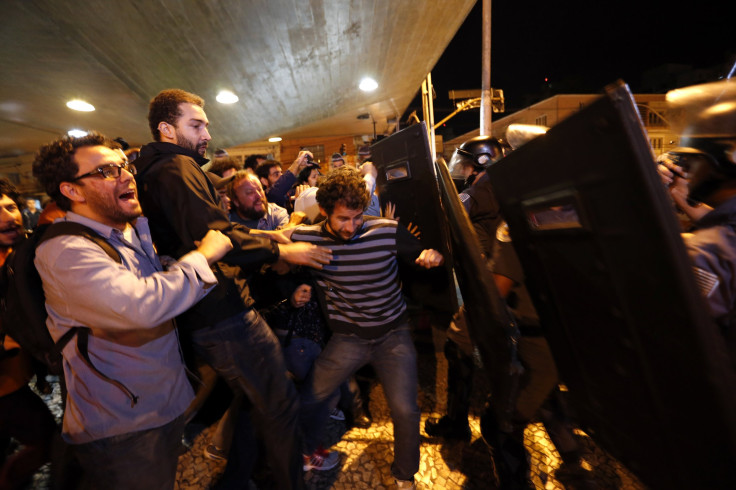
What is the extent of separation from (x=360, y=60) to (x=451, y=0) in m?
2.09

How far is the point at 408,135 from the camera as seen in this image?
2.53 metres

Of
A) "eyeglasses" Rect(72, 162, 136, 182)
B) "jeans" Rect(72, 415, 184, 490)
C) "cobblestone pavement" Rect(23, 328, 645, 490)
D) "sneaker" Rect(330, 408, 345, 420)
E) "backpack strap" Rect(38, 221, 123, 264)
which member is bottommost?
"cobblestone pavement" Rect(23, 328, 645, 490)

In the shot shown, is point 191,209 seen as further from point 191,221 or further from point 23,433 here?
point 23,433

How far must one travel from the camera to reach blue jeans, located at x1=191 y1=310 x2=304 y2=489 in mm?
1974

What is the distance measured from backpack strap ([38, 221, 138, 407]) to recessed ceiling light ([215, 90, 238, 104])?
561 cm

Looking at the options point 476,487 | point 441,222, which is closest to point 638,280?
point 441,222

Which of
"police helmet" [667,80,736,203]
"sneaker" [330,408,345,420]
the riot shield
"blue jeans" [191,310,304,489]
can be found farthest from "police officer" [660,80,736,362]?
"sneaker" [330,408,345,420]

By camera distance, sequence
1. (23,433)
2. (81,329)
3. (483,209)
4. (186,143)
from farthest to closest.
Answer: (483,209) → (23,433) → (186,143) → (81,329)

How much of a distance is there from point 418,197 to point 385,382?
1510 millimetres

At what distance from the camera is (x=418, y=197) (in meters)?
2.70

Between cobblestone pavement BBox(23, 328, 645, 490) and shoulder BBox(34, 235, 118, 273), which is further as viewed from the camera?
cobblestone pavement BBox(23, 328, 645, 490)

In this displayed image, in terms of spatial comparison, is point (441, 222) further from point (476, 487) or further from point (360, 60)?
point (360, 60)

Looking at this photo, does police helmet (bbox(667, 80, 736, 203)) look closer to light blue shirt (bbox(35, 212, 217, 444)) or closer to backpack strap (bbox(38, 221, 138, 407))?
light blue shirt (bbox(35, 212, 217, 444))

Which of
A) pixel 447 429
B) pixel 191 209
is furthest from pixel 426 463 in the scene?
pixel 191 209
